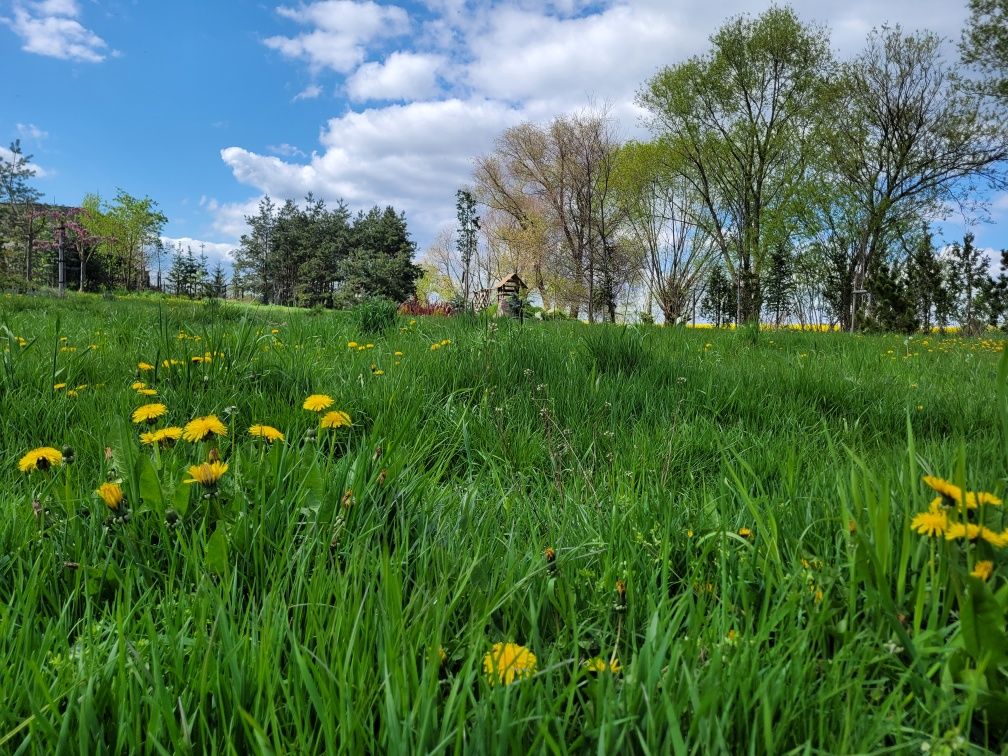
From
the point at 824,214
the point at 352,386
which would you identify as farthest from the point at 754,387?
the point at 824,214

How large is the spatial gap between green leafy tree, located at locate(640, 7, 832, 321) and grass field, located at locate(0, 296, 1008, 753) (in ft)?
98.9

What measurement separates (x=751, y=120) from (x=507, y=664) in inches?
1292

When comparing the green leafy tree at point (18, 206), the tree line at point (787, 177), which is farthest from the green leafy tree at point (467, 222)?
the green leafy tree at point (18, 206)

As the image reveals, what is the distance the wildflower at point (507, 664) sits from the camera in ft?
2.49

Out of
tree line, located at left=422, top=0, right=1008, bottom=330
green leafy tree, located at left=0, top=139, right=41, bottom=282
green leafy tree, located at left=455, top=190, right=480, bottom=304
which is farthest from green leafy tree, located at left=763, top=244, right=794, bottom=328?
green leafy tree, located at left=0, top=139, right=41, bottom=282

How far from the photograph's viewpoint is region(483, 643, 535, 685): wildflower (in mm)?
758

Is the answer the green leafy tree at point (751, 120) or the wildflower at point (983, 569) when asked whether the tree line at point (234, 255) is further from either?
the wildflower at point (983, 569)

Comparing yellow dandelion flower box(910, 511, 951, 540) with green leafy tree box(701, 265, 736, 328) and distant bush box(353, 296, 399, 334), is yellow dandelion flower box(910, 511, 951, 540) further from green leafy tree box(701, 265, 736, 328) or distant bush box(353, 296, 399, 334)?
green leafy tree box(701, 265, 736, 328)

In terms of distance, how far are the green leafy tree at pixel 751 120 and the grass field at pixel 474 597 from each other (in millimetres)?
30142

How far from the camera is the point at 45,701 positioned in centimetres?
78

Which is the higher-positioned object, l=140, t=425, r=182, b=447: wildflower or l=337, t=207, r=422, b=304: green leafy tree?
l=337, t=207, r=422, b=304: green leafy tree

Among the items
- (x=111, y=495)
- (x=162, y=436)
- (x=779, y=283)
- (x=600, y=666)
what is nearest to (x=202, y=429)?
(x=162, y=436)

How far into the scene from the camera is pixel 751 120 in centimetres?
2783

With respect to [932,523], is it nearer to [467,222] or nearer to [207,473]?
[207,473]
